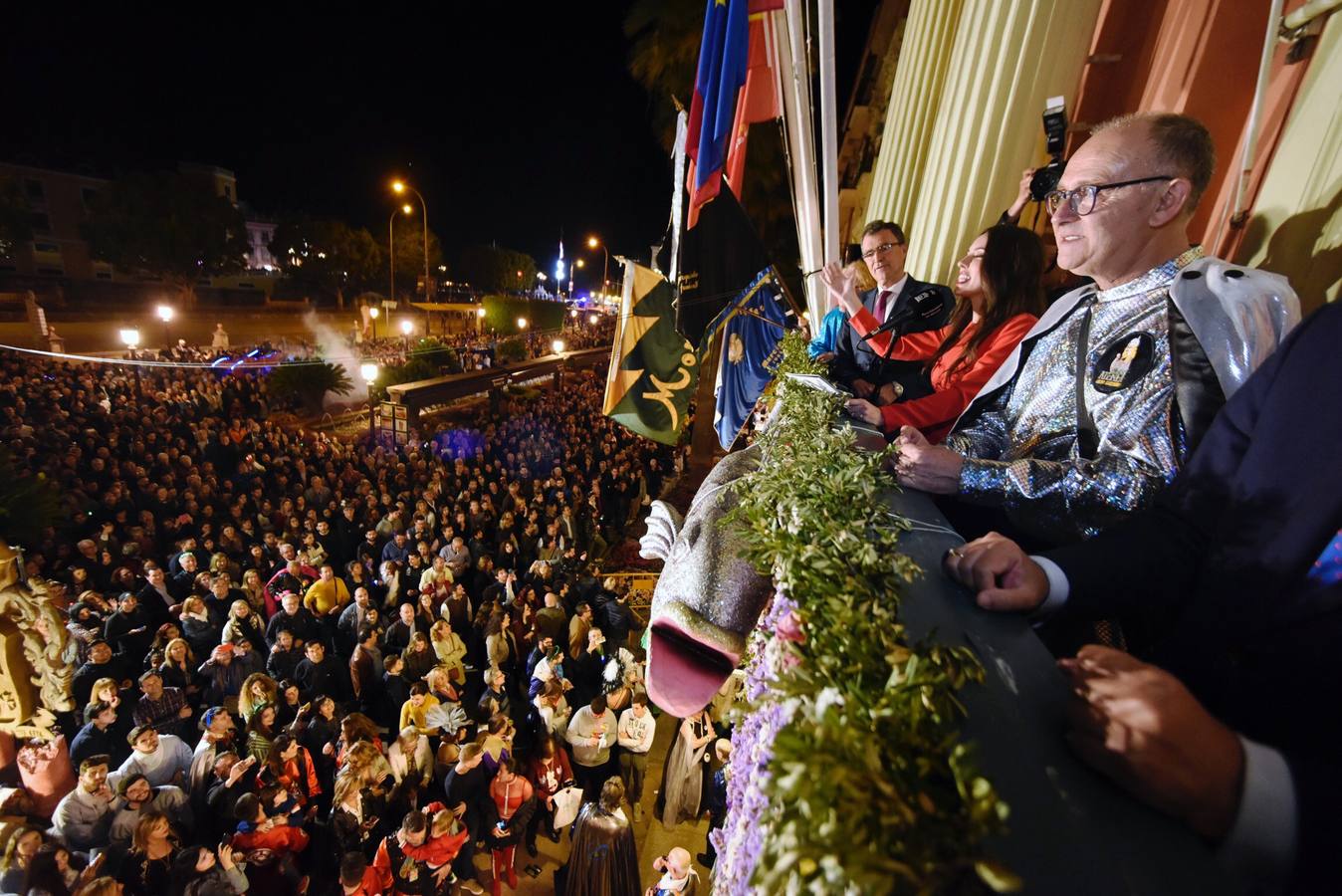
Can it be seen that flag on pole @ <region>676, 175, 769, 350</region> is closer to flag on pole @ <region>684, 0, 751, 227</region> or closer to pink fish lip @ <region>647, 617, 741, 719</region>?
flag on pole @ <region>684, 0, 751, 227</region>

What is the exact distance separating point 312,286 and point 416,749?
182 ft

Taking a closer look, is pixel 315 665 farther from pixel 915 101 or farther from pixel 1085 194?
pixel 915 101

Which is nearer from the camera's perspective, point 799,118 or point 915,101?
point 799,118

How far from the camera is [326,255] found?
4797 centimetres

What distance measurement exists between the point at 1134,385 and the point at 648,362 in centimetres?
443

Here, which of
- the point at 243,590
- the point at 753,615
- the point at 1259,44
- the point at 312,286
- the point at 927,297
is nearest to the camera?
the point at 753,615

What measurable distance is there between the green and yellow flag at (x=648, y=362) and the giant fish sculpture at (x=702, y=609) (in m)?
3.60

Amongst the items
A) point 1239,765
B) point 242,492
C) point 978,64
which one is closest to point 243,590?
point 242,492

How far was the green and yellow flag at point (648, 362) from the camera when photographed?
18.7 feet

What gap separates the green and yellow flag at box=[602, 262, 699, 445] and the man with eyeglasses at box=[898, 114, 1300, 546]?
12.9ft

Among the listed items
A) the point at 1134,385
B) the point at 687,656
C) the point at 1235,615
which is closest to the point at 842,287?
the point at 1134,385

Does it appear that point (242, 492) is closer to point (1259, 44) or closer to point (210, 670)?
point (210, 670)

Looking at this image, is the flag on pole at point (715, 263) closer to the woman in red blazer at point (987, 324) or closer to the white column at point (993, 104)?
the white column at point (993, 104)

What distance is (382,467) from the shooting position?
14383 millimetres
